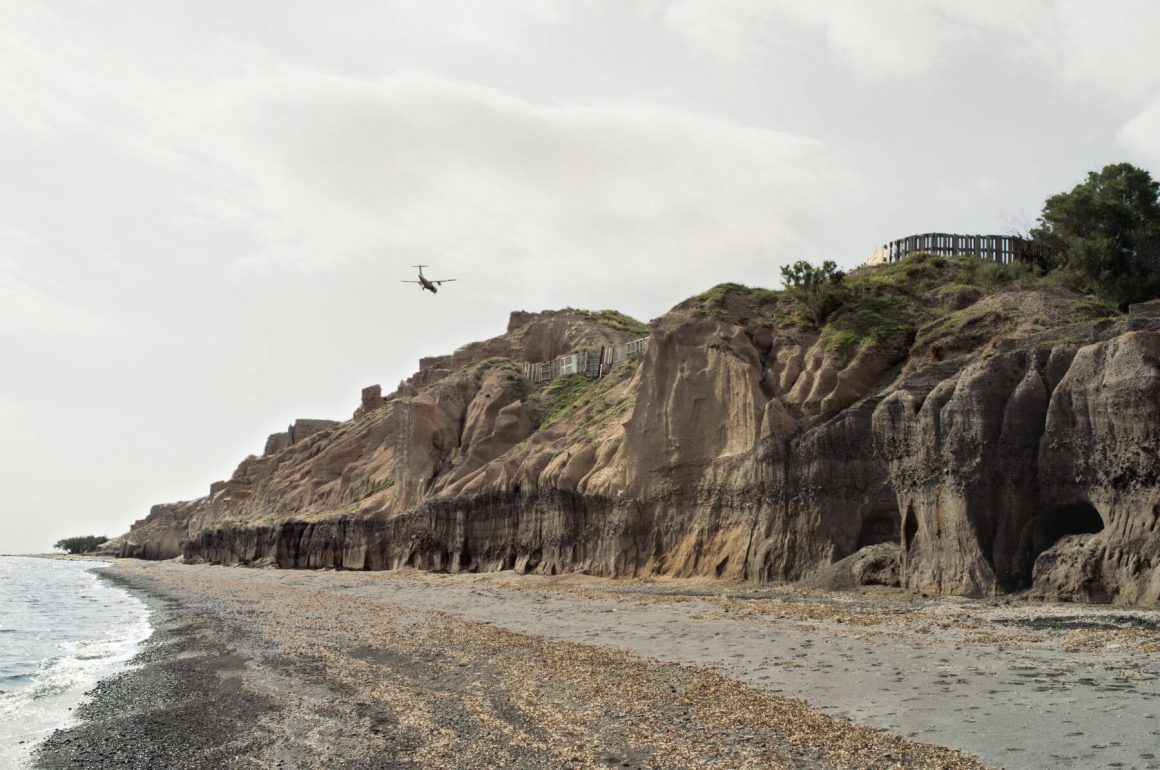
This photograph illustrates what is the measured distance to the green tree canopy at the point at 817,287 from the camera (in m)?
32.1

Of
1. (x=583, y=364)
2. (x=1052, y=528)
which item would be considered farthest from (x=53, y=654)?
(x=583, y=364)

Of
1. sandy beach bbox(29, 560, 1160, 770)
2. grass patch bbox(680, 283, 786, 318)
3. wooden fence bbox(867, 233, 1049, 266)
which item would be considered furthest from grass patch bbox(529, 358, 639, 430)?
sandy beach bbox(29, 560, 1160, 770)

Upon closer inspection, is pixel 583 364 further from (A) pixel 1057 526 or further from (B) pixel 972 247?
(A) pixel 1057 526

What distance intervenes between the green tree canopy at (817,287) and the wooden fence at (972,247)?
10.2 m

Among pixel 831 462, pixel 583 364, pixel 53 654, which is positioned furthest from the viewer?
pixel 583 364

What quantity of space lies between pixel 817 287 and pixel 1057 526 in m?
13.9

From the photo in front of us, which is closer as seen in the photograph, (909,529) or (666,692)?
(666,692)

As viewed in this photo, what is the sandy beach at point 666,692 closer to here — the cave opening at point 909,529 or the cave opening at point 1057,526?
the cave opening at point 909,529

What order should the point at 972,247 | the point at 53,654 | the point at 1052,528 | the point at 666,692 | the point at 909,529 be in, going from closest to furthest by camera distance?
the point at 666,692
the point at 1052,528
the point at 53,654
the point at 909,529
the point at 972,247

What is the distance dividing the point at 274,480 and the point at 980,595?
71066 mm

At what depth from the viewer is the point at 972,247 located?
4122cm

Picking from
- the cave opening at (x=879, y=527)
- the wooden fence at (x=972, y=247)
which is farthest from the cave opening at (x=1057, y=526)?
the wooden fence at (x=972, y=247)

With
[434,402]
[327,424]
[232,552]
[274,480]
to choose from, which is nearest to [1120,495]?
[434,402]

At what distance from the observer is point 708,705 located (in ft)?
36.8
